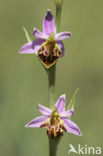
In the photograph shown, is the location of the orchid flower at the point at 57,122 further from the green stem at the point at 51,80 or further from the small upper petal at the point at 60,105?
the green stem at the point at 51,80

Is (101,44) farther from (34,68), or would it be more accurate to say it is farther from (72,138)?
(72,138)


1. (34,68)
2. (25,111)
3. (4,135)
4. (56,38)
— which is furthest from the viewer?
(34,68)

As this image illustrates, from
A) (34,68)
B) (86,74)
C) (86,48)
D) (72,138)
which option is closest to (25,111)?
(72,138)

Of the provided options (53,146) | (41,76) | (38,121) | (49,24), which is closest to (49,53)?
Result: (49,24)

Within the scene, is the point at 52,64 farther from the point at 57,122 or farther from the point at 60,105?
the point at 57,122

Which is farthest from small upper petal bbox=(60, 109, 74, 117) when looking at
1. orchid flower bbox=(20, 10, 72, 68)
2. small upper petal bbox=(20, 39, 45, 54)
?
small upper petal bbox=(20, 39, 45, 54)
